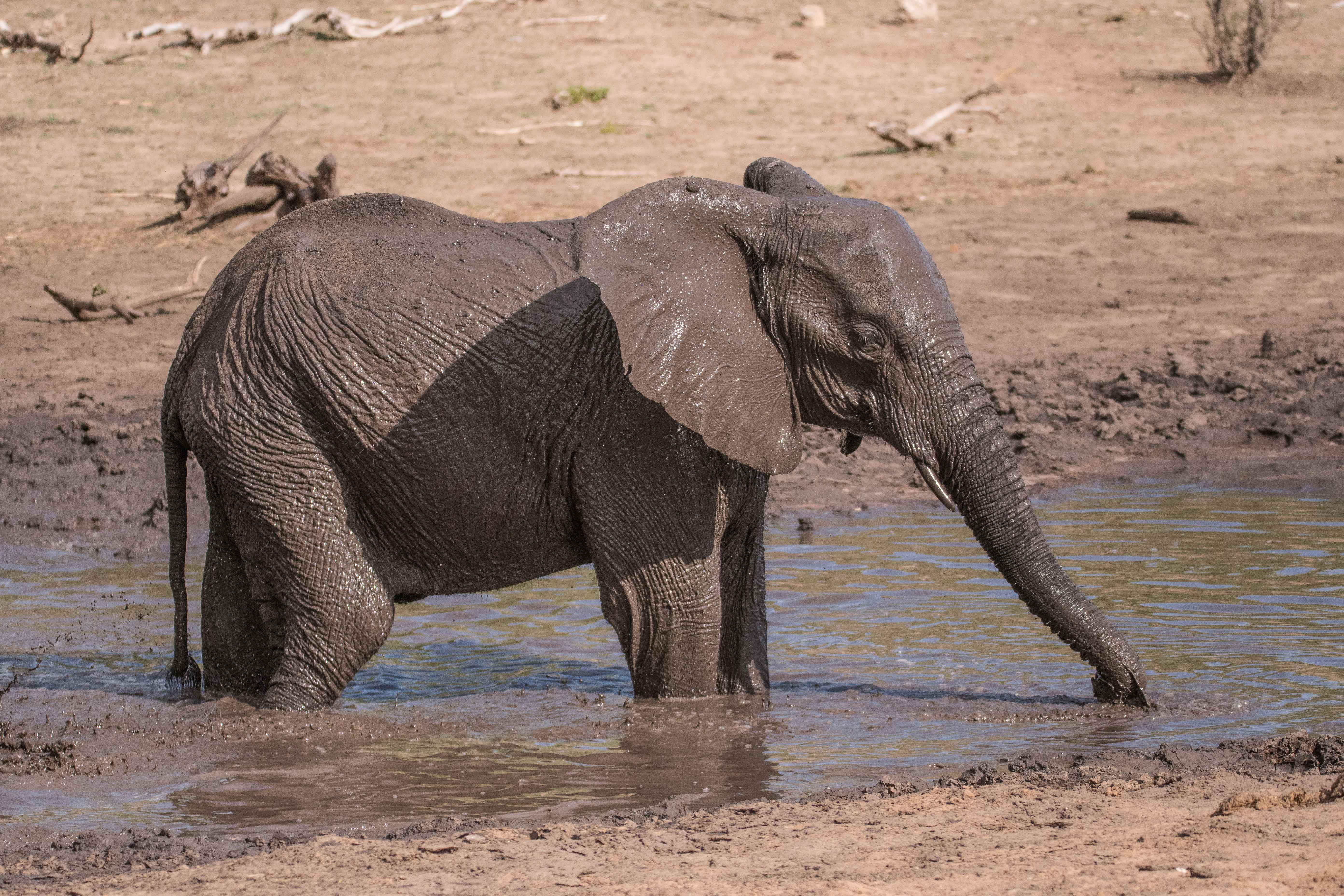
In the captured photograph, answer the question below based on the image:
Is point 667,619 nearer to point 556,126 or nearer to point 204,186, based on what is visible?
point 204,186

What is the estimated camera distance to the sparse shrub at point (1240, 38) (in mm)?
19562

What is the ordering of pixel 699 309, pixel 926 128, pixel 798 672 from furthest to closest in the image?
pixel 926 128
pixel 798 672
pixel 699 309

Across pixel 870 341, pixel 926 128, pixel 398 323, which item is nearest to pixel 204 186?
pixel 926 128

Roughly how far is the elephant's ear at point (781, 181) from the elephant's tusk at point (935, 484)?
36.7 inches

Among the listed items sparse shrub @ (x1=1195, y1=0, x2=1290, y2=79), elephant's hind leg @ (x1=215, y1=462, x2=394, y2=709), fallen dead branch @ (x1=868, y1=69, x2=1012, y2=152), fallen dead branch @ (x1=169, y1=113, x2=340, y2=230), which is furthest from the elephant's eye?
sparse shrub @ (x1=1195, y1=0, x2=1290, y2=79)

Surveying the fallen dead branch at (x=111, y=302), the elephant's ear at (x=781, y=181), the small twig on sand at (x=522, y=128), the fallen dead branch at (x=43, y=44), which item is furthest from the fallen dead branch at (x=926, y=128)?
the elephant's ear at (x=781, y=181)

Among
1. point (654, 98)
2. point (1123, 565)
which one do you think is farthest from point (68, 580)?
point (654, 98)

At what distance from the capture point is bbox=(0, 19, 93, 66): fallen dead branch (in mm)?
20312

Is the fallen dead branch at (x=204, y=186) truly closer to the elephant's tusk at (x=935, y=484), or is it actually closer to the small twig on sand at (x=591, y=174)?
the small twig on sand at (x=591, y=174)

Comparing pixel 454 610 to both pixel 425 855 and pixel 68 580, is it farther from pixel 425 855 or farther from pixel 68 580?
pixel 425 855

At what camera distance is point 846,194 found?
1568 centimetres

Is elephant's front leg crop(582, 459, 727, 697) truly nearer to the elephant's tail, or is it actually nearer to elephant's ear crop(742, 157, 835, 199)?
elephant's ear crop(742, 157, 835, 199)

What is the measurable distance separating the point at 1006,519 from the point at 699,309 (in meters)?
1.22

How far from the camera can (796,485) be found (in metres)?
10.4
